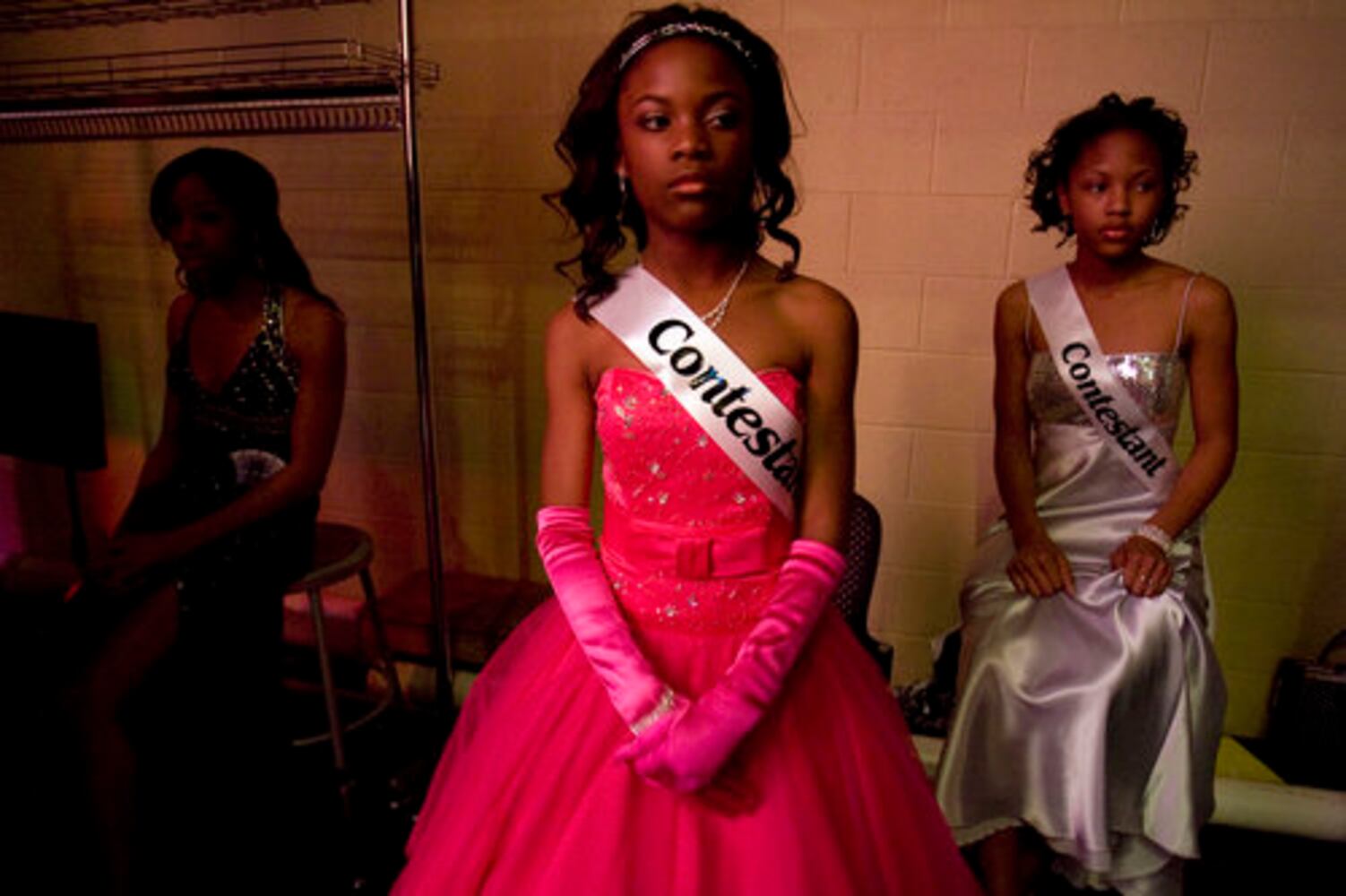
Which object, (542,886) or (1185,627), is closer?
(542,886)

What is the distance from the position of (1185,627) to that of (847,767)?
81cm

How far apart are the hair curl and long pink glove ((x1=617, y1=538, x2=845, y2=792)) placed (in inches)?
55.8

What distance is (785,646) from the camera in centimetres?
109

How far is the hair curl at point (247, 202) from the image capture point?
198cm

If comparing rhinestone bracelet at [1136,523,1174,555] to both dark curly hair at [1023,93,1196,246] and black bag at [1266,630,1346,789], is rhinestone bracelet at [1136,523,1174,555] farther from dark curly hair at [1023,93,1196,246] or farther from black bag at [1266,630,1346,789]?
black bag at [1266,630,1346,789]

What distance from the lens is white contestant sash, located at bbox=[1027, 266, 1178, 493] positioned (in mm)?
1669

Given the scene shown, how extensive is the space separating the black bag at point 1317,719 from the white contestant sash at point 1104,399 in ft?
3.42

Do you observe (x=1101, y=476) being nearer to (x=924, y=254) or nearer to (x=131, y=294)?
(x=924, y=254)

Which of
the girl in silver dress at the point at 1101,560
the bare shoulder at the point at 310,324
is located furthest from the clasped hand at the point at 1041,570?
the bare shoulder at the point at 310,324

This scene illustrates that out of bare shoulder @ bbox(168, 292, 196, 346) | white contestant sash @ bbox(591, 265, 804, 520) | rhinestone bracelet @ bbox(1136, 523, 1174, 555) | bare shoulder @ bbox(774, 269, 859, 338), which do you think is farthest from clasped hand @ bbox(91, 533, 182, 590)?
rhinestone bracelet @ bbox(1136, 523, 1174, 555)

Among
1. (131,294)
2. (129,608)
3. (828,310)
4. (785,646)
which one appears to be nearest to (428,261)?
(131,294)

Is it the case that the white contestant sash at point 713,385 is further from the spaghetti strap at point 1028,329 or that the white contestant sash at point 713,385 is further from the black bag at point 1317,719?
the black bag at point 1317,719

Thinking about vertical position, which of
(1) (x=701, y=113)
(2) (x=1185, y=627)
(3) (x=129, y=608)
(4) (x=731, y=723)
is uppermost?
(1) (x=701, y=113)

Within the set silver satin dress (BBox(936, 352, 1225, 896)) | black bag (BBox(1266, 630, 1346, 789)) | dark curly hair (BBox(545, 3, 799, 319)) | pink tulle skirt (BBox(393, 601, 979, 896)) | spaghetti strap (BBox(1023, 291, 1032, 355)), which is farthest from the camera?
black bag (BBox(1266, 630, 1346, 789))
